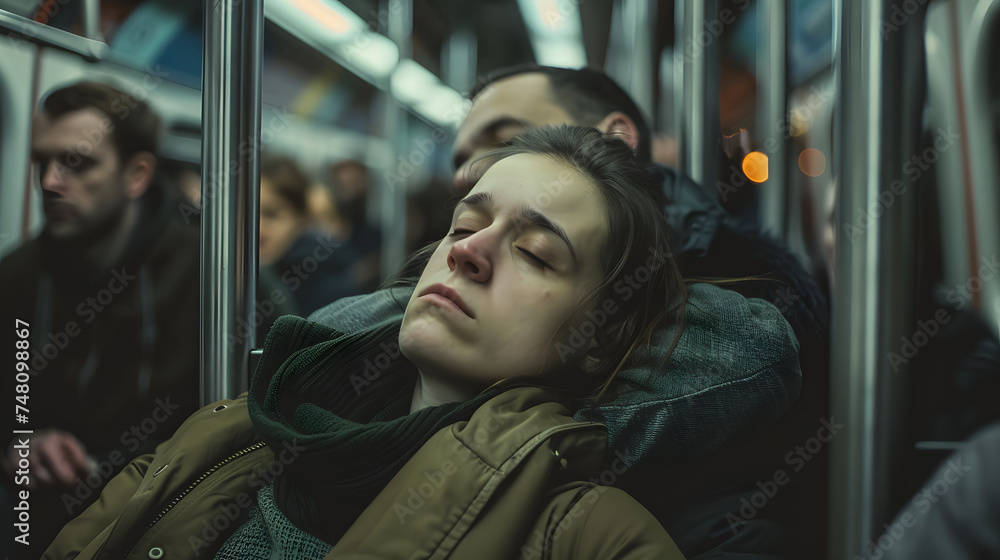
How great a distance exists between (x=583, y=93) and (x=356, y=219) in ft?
7.22

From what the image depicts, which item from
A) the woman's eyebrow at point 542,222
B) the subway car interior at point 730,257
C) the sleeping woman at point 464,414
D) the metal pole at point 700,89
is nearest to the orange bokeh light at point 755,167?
the subway car interior at point 730,257

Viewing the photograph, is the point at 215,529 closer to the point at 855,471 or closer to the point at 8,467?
the point at 8,467

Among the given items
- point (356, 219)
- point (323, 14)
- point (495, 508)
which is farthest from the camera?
point (356, 219)

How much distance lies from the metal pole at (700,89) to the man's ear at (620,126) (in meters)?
0.25

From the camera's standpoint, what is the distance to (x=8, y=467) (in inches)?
32.0

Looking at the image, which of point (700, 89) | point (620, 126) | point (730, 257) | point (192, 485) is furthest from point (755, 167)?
point (192, 485)

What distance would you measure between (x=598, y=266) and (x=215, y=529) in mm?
458

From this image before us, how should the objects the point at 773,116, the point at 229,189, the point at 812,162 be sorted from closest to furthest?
the point at 229,189 → the point at 773,116 → the point at 812,162

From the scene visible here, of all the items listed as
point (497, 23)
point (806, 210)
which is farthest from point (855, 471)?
point (497, 23)

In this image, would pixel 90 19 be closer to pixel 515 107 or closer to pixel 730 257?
pixel 515 107

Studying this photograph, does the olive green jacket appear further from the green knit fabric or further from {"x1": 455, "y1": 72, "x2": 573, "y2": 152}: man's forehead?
{"x1": 455, "y1": 72, "x2": 573, "y2": 152}: man's forehead

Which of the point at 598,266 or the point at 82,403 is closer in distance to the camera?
the point at 598,266

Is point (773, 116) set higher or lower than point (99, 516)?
higher

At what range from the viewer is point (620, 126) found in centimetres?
116
